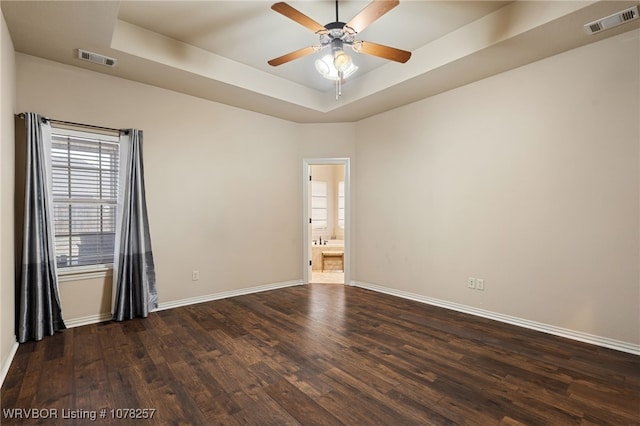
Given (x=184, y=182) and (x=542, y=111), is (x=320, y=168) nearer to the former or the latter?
(x=184, y=182)

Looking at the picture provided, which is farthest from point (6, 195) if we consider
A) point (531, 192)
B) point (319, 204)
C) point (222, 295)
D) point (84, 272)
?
point (319, 204)

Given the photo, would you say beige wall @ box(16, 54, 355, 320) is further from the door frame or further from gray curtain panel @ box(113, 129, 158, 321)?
gray curtain panel @ box(113, 129, 158, 321)

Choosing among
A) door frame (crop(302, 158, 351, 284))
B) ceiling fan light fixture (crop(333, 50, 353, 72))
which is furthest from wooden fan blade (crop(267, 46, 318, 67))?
door frame (crop(302, 158, 351, 284))

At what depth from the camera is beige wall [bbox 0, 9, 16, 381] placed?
241cm

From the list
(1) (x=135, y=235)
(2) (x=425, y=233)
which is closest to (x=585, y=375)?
(2) (x=425, y=233)

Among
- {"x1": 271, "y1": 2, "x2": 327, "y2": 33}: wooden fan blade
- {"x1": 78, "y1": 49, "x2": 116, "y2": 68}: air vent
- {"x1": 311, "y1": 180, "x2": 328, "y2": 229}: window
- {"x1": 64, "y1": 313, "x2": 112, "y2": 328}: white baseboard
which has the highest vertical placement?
{"x1": 78, "y1": 49, "x2": 116, "y2": 68}: air vent

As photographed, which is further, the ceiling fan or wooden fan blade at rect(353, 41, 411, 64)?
wooden fan blade at rect(353, 41, 411, 64)

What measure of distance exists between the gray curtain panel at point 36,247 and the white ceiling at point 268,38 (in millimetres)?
935

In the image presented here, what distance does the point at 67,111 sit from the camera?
3.37 meters

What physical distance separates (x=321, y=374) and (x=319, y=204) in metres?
6.29

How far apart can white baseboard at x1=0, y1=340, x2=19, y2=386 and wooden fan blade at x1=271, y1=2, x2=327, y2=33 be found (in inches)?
128

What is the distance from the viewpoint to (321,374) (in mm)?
2412

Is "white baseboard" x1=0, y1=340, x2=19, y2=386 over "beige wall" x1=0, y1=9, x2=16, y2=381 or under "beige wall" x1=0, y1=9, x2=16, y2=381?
under

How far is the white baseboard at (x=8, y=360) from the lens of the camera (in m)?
2.29
